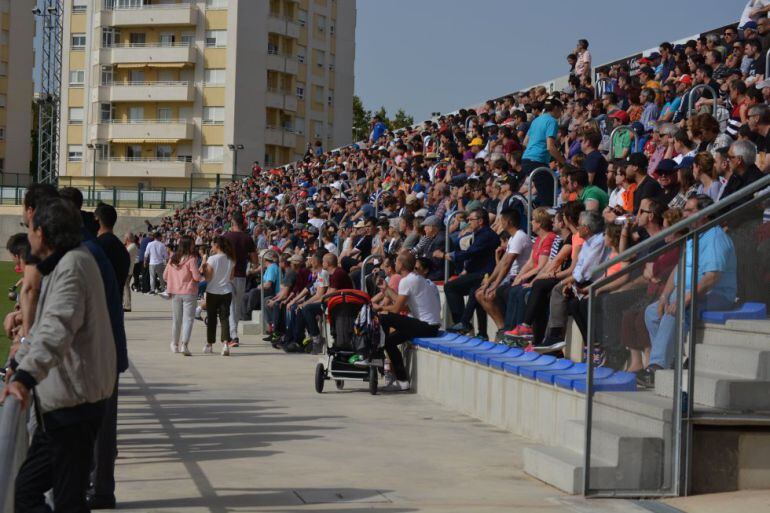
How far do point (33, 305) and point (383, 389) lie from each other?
899 centimetres

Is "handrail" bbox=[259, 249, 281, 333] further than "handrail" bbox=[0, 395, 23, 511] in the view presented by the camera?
Yes

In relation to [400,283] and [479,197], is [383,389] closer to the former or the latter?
[400,283]

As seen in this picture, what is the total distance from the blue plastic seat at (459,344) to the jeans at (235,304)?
25.2 ft

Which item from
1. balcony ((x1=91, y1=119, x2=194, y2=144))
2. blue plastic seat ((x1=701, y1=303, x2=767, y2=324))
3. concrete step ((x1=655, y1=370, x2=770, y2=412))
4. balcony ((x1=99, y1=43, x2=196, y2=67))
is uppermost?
balcony ((x1=99, y1=43, x2=196, y2=67))

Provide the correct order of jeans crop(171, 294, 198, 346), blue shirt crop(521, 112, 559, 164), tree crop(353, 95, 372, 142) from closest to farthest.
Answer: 1. blue shirt crop(521, 112, 559, 164)
2. jeans crop(171, 294, 198, 346)
3. tree crop(353, 95, 372, 142)

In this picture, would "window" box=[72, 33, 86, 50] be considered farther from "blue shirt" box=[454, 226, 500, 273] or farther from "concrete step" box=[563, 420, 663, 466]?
"concrete step" box=[563, 420, 663, 466]

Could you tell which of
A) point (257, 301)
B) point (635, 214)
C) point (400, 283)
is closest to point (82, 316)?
point (635, 214)

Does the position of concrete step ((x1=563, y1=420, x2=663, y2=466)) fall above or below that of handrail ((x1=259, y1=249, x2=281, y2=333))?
below

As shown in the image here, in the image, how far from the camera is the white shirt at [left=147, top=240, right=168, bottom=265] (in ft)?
137

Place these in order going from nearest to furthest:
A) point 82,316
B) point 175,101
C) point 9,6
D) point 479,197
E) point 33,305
→ point 82,316
point 33,305
point 479,197
point 175,101
point 9,6

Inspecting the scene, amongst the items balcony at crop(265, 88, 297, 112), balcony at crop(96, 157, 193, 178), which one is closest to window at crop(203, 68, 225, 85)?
balcony at crop(265, 88, 297, 112)

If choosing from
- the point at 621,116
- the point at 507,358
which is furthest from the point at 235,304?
the point at 507,358

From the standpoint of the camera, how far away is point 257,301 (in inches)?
1080

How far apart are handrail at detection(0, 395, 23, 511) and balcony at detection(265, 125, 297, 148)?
86.4 m
